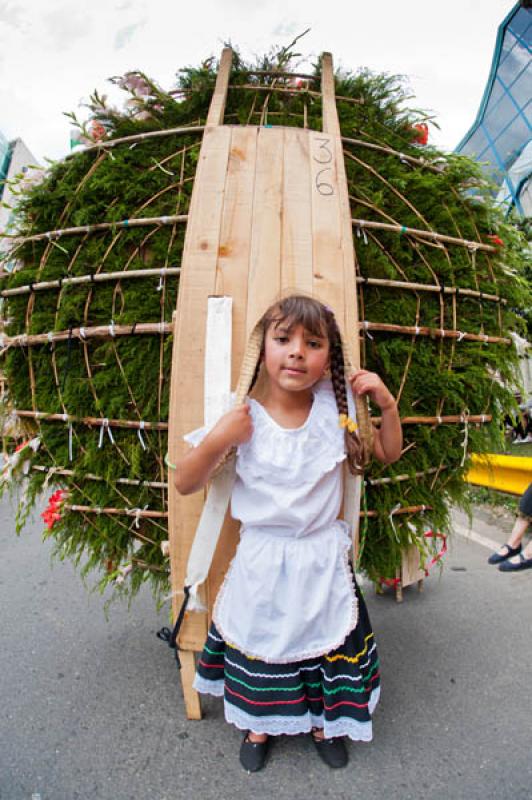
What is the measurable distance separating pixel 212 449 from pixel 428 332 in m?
0.93

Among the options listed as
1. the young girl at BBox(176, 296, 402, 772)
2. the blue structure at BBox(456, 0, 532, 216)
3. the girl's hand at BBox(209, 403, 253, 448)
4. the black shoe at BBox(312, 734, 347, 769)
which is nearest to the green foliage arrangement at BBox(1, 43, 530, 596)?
the young girl at BBox(176, 296, 402, 772)

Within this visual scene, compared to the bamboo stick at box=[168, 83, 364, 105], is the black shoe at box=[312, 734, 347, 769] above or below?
below

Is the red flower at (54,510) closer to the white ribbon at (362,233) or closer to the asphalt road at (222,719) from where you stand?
the asphalt road at (222,719)

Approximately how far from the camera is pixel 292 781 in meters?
1.88

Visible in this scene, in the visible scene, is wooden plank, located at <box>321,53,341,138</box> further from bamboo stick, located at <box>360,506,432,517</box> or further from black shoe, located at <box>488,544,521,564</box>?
black shoe, located at <box>488,544,521,564</box>

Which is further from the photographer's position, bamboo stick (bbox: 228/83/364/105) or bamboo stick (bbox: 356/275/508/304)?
bamboo stick (bbox: 228/83/364/105)

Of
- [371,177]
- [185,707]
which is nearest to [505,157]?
[371,177]

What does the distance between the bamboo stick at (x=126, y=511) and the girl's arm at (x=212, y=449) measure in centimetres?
33

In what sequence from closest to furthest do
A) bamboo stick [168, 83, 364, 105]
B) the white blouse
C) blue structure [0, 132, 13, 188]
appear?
1. the white blouse
2. bamboo stick [168, 83, 364, 105]
3. blue structure [0, 132, 13, 188]

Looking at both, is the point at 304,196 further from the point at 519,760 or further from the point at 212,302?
the point at 519,760

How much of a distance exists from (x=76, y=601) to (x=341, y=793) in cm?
225

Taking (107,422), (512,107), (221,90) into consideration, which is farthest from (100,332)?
(512,107)

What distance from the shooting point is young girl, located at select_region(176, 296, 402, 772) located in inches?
63.0

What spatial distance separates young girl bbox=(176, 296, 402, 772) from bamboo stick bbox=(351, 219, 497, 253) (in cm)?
51
